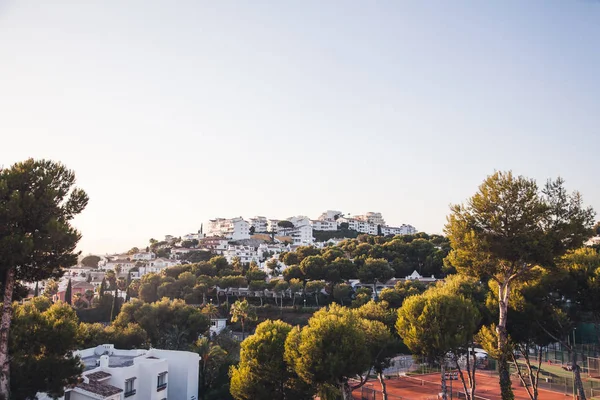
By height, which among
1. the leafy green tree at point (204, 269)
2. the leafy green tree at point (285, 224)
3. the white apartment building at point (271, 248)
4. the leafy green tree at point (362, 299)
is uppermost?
the leafy green tree at point (285, 224)

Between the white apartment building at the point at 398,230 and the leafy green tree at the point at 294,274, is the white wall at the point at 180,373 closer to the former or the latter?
the leafy green tree at the point at 294,274

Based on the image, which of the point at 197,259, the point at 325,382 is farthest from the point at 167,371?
the point at 197,259

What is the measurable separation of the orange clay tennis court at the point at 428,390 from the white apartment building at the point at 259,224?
135m

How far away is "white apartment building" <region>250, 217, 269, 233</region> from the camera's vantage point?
172 metres

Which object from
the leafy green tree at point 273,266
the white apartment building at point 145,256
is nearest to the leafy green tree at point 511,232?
the leafy green tree at point 273,266

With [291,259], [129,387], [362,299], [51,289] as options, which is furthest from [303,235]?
[129,387]

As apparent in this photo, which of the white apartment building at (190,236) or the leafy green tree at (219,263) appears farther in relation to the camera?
the white apartment building at (190,236)

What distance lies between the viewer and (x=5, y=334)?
48.7 feet

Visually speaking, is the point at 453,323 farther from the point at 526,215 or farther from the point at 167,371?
the point at 167,371

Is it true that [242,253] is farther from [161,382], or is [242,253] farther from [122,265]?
[161,382]

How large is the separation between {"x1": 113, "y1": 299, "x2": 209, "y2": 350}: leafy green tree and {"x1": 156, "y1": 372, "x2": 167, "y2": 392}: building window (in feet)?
41.6

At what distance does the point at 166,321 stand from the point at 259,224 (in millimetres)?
131516

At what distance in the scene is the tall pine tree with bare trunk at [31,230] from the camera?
568 inches

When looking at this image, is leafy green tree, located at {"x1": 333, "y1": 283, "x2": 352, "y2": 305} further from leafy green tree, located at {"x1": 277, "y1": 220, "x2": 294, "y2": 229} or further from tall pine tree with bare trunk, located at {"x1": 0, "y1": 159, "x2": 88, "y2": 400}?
leafy green tree, located at {"x1": 277, "y1": 220, "x2": 294, "y2": 229}
